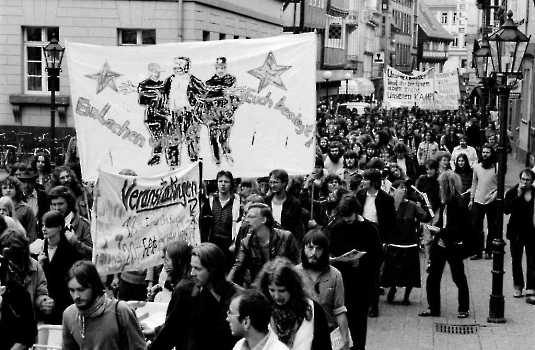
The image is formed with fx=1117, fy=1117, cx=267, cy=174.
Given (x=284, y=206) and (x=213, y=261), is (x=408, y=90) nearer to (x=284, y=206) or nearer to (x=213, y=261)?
(x=284, y=206)

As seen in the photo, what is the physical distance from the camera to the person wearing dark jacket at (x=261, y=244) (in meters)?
9.05

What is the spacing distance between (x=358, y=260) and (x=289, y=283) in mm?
3337

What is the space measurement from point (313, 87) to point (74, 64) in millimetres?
2609

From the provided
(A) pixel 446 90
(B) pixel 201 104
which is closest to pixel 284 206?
(B) pixel 201 104

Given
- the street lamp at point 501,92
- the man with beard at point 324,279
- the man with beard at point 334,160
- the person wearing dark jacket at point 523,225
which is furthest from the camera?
the man with beard at point 334,160

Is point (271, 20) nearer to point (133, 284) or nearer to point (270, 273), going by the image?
point (133, 284)

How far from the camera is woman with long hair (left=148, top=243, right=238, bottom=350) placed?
6602 millimetres

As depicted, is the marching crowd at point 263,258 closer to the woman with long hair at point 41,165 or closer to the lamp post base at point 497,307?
the woman with long hair at point 41,165

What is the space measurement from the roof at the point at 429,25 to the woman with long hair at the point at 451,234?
418 ft

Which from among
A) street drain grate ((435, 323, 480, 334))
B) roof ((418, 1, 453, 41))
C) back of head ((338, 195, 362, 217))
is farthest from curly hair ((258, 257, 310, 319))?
roof ((418, 1, 453, 41))

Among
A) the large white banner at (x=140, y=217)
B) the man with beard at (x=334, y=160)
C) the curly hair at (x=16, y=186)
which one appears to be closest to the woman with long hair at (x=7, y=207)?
the curly hair at (x=16, y=186)

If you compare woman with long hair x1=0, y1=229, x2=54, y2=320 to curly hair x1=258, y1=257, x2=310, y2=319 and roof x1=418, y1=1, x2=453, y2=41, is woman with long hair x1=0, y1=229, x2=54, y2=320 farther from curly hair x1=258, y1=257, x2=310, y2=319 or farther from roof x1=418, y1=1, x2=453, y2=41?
roof x1=418, y1=1, x2=453, y2=41

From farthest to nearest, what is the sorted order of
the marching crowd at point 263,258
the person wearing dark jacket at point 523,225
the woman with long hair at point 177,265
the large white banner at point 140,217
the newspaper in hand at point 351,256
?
the person wearing dark jacket at point 523,225, the newspaper in hand at point 351,256, the large white banner at point 140,217, the woman with long hair at point 177,265, the marching crowd at point 263,258

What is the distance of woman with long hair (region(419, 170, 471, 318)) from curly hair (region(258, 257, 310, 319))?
20.6 feet
